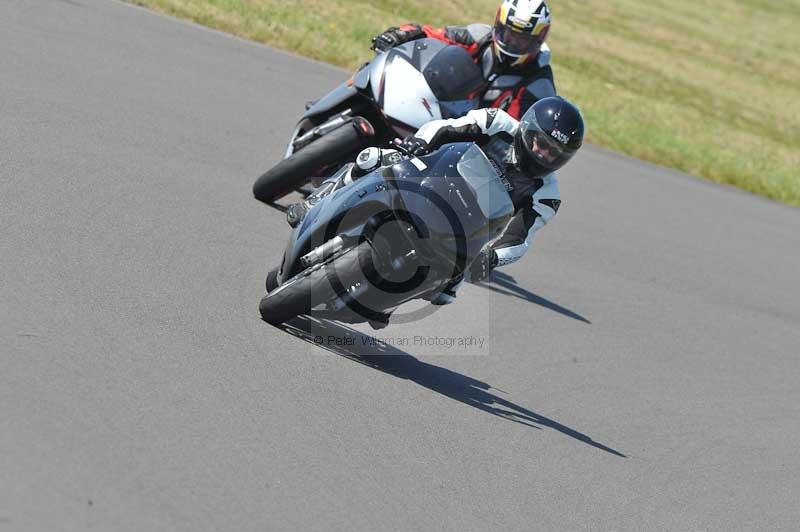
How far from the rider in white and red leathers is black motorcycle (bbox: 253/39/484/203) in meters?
0.30

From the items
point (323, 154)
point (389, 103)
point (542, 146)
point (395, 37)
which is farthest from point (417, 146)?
point (395, 37)

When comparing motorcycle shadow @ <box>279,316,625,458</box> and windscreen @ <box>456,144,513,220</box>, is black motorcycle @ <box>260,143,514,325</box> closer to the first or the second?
windscreen @ <box>456,144,513,220</box>

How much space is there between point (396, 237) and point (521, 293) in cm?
365

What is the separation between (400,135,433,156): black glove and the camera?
22.8ft

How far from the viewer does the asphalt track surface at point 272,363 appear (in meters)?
4.84

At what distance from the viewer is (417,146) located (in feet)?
22.9

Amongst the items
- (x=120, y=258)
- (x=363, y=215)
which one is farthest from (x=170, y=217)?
(x=363, y=215)

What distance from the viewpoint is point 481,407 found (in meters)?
7.02

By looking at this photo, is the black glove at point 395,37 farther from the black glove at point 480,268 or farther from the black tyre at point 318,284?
the black tyre at point 318,284

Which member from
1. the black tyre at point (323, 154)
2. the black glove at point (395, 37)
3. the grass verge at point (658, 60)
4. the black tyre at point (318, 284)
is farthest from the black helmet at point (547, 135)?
the grass verge at point (658, 60)

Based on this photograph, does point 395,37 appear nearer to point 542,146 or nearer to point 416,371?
point 542,146

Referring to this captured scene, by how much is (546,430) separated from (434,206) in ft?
4.71

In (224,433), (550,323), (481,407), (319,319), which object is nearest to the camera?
(224,433)

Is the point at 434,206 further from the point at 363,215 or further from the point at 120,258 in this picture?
the point at 120,258
